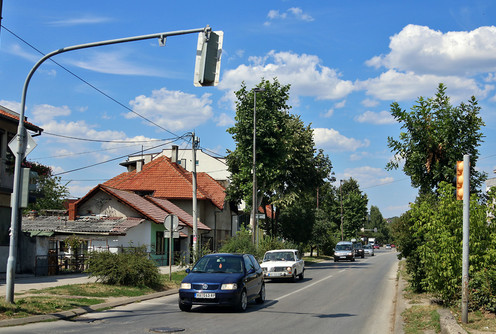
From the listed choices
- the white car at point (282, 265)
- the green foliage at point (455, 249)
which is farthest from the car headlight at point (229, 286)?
the white car at point (282, 265)

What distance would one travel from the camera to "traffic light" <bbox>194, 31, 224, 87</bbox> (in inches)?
408

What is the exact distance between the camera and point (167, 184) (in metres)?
51.9

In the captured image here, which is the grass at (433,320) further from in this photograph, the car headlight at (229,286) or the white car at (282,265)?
the white car at (282,265)

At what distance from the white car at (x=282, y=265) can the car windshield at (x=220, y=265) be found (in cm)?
1036

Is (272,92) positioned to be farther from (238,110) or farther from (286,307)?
(286,307)

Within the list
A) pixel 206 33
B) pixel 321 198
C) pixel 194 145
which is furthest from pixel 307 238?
pixel 206 33

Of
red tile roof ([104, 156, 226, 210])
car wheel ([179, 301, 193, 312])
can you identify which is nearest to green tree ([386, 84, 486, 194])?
car wheel ([179, 301, 193, 312])

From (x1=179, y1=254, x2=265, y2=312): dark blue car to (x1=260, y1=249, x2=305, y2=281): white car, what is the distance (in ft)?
31.8

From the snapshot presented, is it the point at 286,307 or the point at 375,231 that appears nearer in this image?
the point at 286,307

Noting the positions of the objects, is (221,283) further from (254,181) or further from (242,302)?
(254,181)

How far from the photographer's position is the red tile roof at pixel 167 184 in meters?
50.7

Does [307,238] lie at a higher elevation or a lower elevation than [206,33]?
lower

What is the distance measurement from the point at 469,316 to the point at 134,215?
28.6 metres

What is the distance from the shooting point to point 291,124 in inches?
1906
